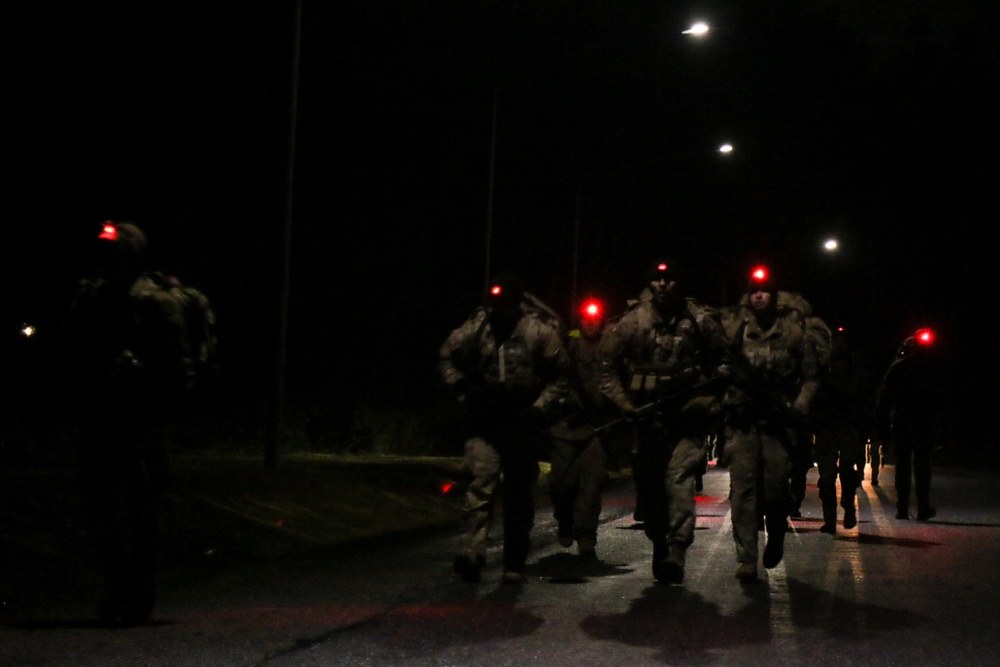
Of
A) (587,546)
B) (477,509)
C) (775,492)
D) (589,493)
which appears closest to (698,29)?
(589,493)

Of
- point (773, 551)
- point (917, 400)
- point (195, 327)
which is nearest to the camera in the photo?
point (195, 327)

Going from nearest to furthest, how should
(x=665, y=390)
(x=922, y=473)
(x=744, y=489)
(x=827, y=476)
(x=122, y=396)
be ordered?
(x=122, y=396), (x=665, y=390), (x=744, y=489), (x=827, y=476), (x=922, y=473)

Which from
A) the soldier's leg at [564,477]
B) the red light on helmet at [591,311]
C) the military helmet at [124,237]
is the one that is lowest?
the soldier's leg at [564,477]

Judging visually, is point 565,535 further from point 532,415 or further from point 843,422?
point 843,422

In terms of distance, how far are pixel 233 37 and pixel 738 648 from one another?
24.0m

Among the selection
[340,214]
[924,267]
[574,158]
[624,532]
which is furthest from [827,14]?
[624,532]

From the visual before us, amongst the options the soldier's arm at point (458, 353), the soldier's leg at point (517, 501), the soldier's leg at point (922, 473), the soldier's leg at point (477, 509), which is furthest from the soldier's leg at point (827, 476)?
the soldier's arm at point (458, 353)

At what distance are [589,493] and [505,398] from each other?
2.54 m

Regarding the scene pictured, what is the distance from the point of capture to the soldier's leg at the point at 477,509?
999 centimetres

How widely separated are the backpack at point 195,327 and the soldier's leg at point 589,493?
438 cm

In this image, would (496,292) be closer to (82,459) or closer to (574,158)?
(82,459)

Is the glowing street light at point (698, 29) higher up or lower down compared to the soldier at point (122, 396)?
higher up

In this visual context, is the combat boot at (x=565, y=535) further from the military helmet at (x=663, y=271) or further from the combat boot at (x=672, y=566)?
the military helmet at (x=663, y=271)

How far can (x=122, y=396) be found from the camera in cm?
797
